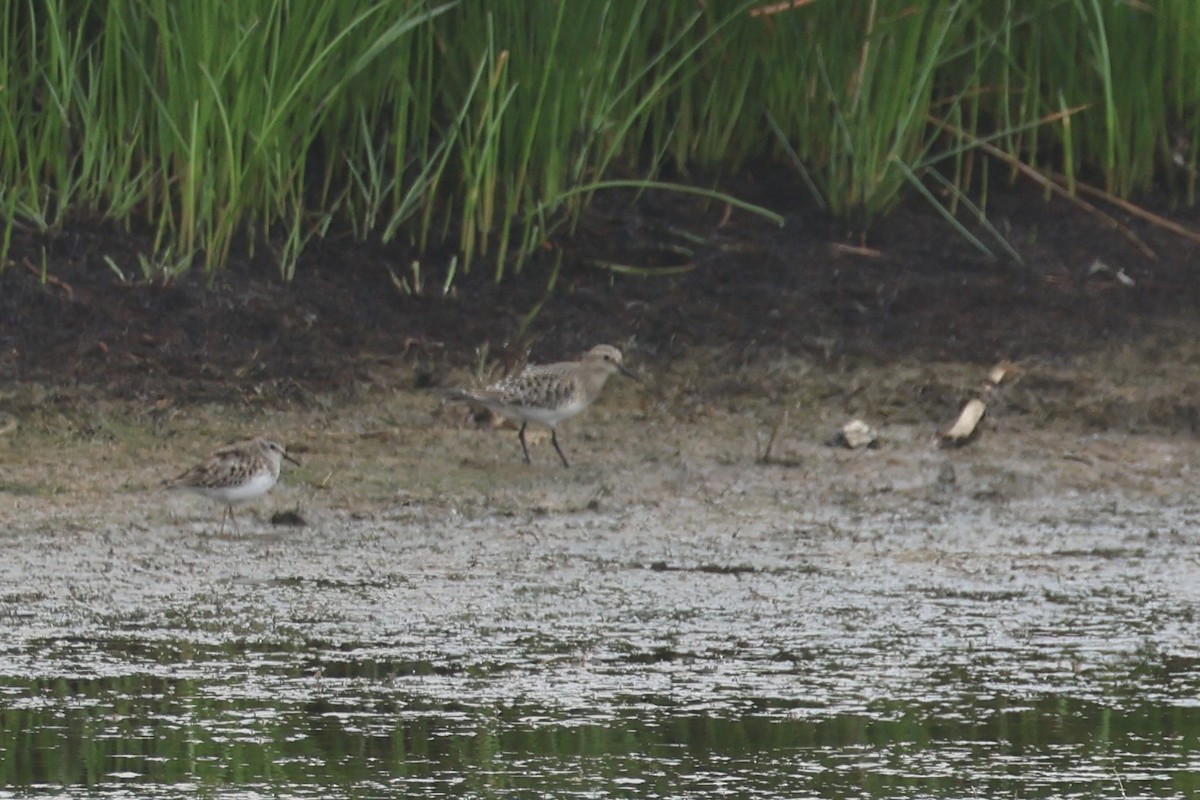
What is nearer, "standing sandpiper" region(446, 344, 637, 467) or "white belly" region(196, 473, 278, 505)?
"white belly" region(196, 473, 278, 505)

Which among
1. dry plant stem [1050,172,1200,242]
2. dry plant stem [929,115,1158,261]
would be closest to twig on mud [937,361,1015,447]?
dry plant stem [929,115,1158,261]

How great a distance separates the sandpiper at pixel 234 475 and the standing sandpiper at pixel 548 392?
3.43 feet

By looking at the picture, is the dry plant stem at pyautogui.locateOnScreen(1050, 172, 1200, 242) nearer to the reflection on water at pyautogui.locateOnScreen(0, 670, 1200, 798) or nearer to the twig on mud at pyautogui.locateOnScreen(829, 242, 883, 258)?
the twig on mud at pyautogui.locateOnScreen(829, 242, 883, 258)

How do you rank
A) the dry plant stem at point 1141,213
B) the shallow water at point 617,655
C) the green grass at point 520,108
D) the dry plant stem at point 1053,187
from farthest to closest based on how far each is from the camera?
the dry plant stem at point 1141,213, the dry plant stem at point 1053,187, the green grass at point 520,108, the shallow water at point 617,655

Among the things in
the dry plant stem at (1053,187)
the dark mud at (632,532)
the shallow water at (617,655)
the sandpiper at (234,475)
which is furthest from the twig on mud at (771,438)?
the dry plant stem at (1053,187)

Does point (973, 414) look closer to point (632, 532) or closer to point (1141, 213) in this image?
point (632, 532)

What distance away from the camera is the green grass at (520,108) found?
26.7 ft

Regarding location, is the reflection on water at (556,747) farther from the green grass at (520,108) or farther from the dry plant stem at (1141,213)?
the dry plant stem at (1141,213)

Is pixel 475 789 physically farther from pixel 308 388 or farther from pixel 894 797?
pixel 308 388

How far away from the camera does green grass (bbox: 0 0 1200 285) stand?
8.15 metres

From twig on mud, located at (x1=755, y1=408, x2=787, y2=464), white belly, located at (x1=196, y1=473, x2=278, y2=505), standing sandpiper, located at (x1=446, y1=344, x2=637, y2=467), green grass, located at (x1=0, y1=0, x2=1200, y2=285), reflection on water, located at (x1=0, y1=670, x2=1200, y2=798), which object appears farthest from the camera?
green grass, located at (x1=0, y1=0, x2=1200, y2=285)

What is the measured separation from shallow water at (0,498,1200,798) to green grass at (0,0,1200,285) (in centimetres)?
209

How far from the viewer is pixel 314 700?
4.61 meters

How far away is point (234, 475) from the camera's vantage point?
6465 mm
